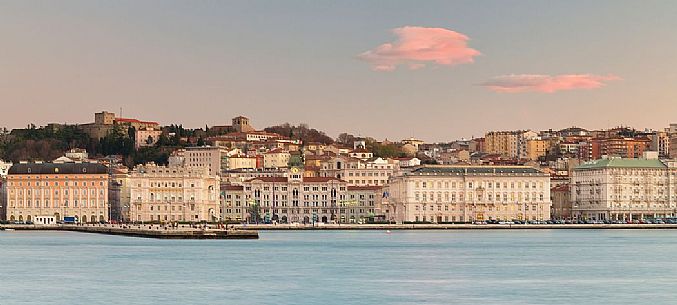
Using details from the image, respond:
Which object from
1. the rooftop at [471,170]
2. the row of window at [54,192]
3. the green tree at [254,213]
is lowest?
the green tree at [254,213]

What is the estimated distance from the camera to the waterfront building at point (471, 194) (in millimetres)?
105250

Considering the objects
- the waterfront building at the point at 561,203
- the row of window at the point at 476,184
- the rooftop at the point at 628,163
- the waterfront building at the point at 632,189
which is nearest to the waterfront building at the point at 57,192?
the row of window at the point at 476,184

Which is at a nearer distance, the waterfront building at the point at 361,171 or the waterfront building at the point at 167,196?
the waterfront building at the point at 167,196

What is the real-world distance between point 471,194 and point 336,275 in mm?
65904

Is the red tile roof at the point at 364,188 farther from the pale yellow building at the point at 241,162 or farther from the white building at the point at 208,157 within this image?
the pale yellow building at the point at 241,162

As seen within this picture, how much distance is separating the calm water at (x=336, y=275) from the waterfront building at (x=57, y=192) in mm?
42208

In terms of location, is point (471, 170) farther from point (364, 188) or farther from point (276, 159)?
point (276, 159)

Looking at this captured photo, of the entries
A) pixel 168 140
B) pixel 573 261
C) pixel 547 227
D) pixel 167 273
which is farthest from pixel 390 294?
pixel 168 140

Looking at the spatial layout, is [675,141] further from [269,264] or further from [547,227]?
[269,264]

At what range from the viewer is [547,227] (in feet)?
335

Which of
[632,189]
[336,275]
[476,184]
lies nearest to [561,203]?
[632,189]

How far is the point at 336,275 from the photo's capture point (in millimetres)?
40844

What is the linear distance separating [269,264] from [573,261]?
11123mm

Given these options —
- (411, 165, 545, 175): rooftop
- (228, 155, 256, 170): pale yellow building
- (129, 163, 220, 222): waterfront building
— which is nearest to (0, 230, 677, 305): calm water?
(411, 165, 545, 175): rooftop
